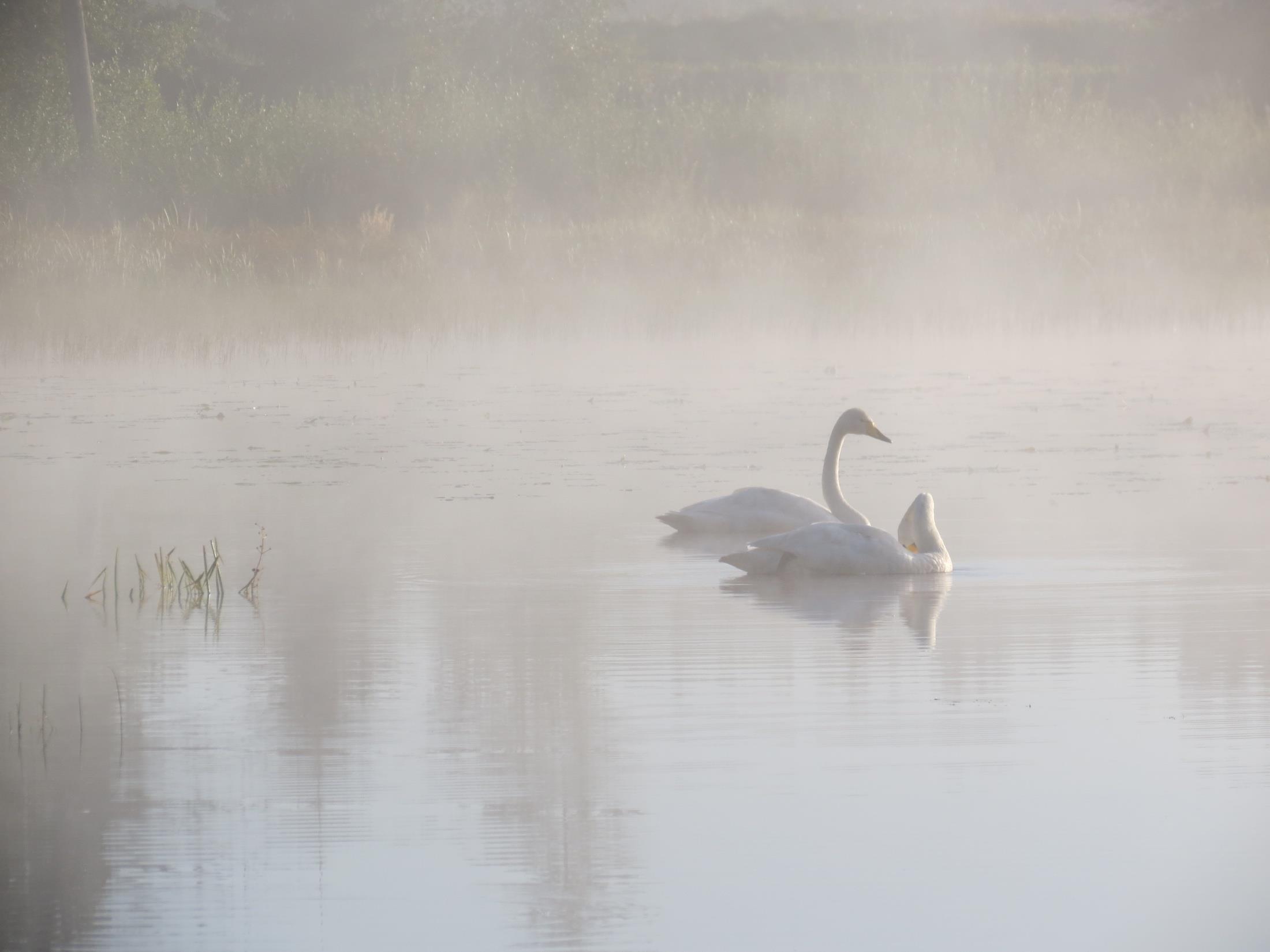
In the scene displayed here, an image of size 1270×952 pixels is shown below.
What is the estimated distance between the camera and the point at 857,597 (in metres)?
7.88

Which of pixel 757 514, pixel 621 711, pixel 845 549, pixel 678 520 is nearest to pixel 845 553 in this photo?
pixel 845 549

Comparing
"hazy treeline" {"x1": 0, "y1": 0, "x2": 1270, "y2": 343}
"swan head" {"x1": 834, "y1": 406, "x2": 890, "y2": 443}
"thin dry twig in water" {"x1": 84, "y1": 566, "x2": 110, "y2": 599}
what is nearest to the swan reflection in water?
"swan head" {"x1": 834, "y1": 406, "x2": 890, "y2": 443}

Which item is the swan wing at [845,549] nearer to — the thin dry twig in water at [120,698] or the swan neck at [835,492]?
the swan neck at [835,492]

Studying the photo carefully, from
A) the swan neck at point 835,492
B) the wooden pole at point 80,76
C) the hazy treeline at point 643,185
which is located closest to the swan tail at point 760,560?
the swan neck at point 835,492

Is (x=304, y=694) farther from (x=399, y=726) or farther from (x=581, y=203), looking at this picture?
(x=581, y=203)

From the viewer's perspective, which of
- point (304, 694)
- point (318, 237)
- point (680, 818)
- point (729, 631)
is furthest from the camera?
point (318, 237)

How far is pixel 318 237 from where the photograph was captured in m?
21.4

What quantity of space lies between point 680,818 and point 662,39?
40.9 m

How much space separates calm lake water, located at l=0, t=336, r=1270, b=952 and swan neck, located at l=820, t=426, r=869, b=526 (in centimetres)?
34

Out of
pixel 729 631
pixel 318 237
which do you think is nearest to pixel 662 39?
pixel 318 237

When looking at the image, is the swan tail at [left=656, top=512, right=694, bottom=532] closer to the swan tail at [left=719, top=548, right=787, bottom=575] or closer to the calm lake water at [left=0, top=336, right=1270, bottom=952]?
the calm lake water at [left=0, top=336, right=1270, bottom=952]

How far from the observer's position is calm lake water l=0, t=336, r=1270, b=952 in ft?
13.7

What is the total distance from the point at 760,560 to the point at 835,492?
1336 millimetres

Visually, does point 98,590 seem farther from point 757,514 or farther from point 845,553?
point 757,514
